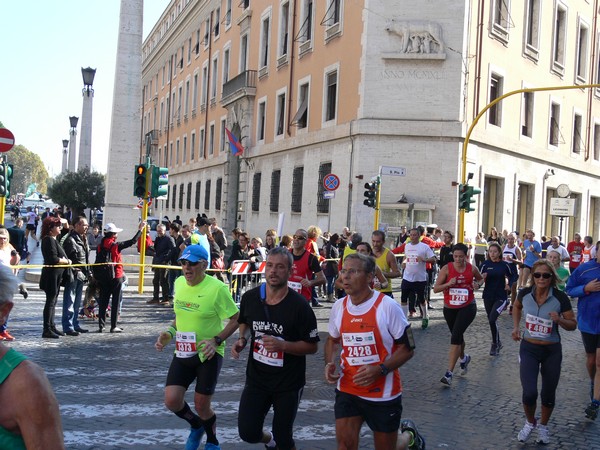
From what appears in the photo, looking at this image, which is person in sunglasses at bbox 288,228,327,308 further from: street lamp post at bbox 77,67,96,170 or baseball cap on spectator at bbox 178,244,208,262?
street lamp post at bbox 77,67,96,170

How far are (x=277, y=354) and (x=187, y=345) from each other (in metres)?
0.91

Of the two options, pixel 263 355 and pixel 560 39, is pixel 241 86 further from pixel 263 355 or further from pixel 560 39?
pixel 263 355

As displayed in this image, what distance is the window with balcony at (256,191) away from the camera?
1423 inches

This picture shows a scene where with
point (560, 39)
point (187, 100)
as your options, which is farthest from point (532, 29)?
point (187, 100)

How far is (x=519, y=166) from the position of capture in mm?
29469

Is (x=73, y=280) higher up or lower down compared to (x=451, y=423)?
higher up

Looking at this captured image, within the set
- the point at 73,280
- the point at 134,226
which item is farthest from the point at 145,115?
the point at 73,280

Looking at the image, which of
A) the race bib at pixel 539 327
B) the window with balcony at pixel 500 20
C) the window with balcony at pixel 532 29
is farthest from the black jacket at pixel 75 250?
the window with balcony at pixel 532 29

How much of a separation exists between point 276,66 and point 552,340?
1143 inches

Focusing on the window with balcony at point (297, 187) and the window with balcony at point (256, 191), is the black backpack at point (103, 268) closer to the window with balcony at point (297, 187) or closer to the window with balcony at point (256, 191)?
the window with balcony at point (297, 187)

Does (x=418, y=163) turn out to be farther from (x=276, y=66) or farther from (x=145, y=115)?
(x=145, y=115)

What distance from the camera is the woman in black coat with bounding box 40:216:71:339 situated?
11148 millimetres

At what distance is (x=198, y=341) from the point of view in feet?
18.6

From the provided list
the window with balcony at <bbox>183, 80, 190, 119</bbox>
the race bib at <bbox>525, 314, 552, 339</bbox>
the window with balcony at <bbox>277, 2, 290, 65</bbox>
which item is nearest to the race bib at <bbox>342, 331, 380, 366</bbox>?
the race bib at <bbox>525, 314, 552, 339</bbox>
